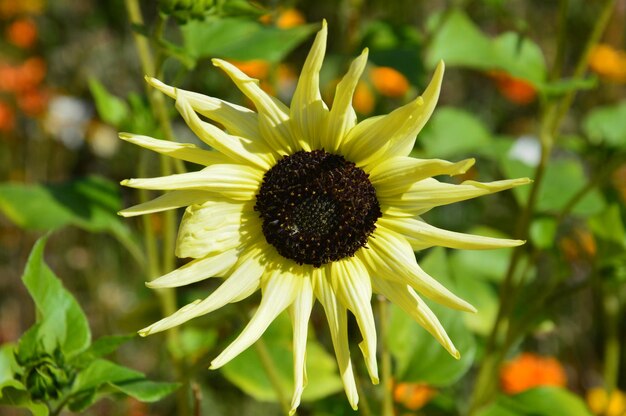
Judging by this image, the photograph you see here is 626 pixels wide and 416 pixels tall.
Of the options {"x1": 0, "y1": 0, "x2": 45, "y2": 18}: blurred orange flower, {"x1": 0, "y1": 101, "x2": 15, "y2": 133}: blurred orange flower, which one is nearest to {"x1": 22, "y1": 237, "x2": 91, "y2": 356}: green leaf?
{"x1": 0, "y1": 101, "x2": 15, "y2": 133}: blurred orange flower

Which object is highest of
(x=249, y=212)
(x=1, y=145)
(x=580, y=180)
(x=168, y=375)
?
(x=249, y=212)

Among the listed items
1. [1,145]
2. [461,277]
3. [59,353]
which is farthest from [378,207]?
[1,145]

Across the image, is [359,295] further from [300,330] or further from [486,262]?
[486,262]

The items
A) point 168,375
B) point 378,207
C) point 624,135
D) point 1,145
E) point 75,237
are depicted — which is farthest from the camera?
point 1,145

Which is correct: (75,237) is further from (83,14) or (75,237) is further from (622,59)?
(622,59)

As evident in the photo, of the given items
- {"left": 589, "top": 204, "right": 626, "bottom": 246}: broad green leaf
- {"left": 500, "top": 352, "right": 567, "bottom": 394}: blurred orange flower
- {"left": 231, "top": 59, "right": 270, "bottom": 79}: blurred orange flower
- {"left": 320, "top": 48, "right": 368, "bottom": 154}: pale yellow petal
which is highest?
{"left": 320, "top": 48, "right": 368, "bottom": 154}: pale yellow petal

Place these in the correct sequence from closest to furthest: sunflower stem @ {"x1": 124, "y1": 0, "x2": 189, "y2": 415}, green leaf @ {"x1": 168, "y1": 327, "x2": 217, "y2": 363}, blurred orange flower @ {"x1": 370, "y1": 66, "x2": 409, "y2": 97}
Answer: sunflower stem @ {"x1": 124, "y1": 0, "x2": 189, "y2": 415}
green leaf @ {"x1": 168, "y1": 327, "x2": 217, "y2": 363}
blurred orange flower @ {"x1": 370, "y1": 66, "x2": 409, "y2": 97}

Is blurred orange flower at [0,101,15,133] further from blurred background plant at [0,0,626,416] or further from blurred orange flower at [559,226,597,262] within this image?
blurred orange flower at [559,226,597,262]
